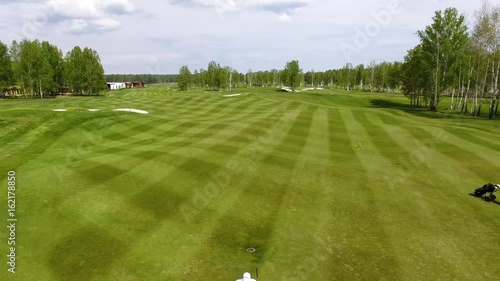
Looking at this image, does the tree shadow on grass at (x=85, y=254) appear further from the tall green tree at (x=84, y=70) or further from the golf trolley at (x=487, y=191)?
the tall green tree at (x=84, y=70)

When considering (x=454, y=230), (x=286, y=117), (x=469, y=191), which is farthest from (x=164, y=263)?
(x=286, y=117)

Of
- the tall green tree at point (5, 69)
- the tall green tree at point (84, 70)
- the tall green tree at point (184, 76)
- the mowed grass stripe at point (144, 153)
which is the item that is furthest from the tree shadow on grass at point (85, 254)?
Answer: the tall green tree at point (184, 76)

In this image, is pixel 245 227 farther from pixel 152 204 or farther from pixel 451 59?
pixel 451 59

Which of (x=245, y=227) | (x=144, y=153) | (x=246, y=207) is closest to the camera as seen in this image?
(x=245, y=227)

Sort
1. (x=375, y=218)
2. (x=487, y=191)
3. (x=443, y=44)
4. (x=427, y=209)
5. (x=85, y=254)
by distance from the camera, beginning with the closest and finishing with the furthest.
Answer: (x=85, y=254) < (x=375, y=218) < (x=427, y=209) < (x=487, y=191) < (x=443, y=44)

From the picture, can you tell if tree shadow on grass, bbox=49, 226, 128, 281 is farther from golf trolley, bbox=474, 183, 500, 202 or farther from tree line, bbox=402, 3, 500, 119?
tree line, bbox=402, 3, 500, 119

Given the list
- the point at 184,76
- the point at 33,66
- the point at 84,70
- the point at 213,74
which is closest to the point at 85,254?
the point at 33,66

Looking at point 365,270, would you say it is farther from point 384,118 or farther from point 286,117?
point 384,118
